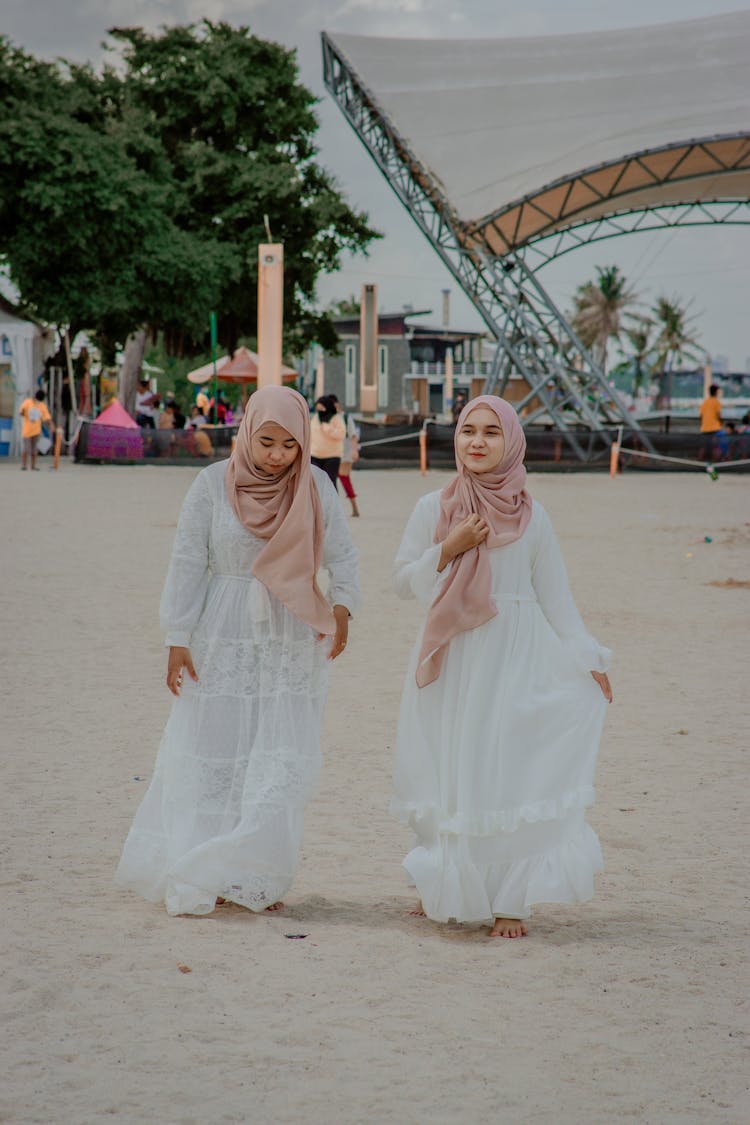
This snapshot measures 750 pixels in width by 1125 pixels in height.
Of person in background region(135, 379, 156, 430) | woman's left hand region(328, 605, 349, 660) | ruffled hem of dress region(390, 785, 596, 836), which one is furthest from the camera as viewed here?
person in background region(135, 379, 156, 430)

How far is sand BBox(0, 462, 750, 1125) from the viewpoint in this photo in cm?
281

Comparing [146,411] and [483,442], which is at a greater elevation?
[483,442]

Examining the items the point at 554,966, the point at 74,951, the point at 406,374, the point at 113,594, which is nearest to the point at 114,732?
the point at 74,951

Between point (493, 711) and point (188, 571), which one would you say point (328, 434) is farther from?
point (493, 711)

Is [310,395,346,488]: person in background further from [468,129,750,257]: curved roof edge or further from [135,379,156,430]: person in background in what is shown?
[135,379,156,430]: person in background

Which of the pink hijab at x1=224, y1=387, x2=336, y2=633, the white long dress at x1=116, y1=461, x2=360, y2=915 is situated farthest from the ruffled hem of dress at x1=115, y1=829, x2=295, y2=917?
the pink hijab at x1=224, y1=387, x2=336, y2=633

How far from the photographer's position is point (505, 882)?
12.5 ft

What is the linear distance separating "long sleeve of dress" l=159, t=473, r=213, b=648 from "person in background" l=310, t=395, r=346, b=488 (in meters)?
11.2

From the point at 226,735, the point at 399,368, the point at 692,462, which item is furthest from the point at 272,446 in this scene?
the point at 399,368

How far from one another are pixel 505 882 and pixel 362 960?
465mm

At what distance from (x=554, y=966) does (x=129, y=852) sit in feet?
3.90

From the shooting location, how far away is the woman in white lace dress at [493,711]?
3797 millimetres

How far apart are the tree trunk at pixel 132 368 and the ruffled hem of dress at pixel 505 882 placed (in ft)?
120

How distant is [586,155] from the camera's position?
29.4 meters
